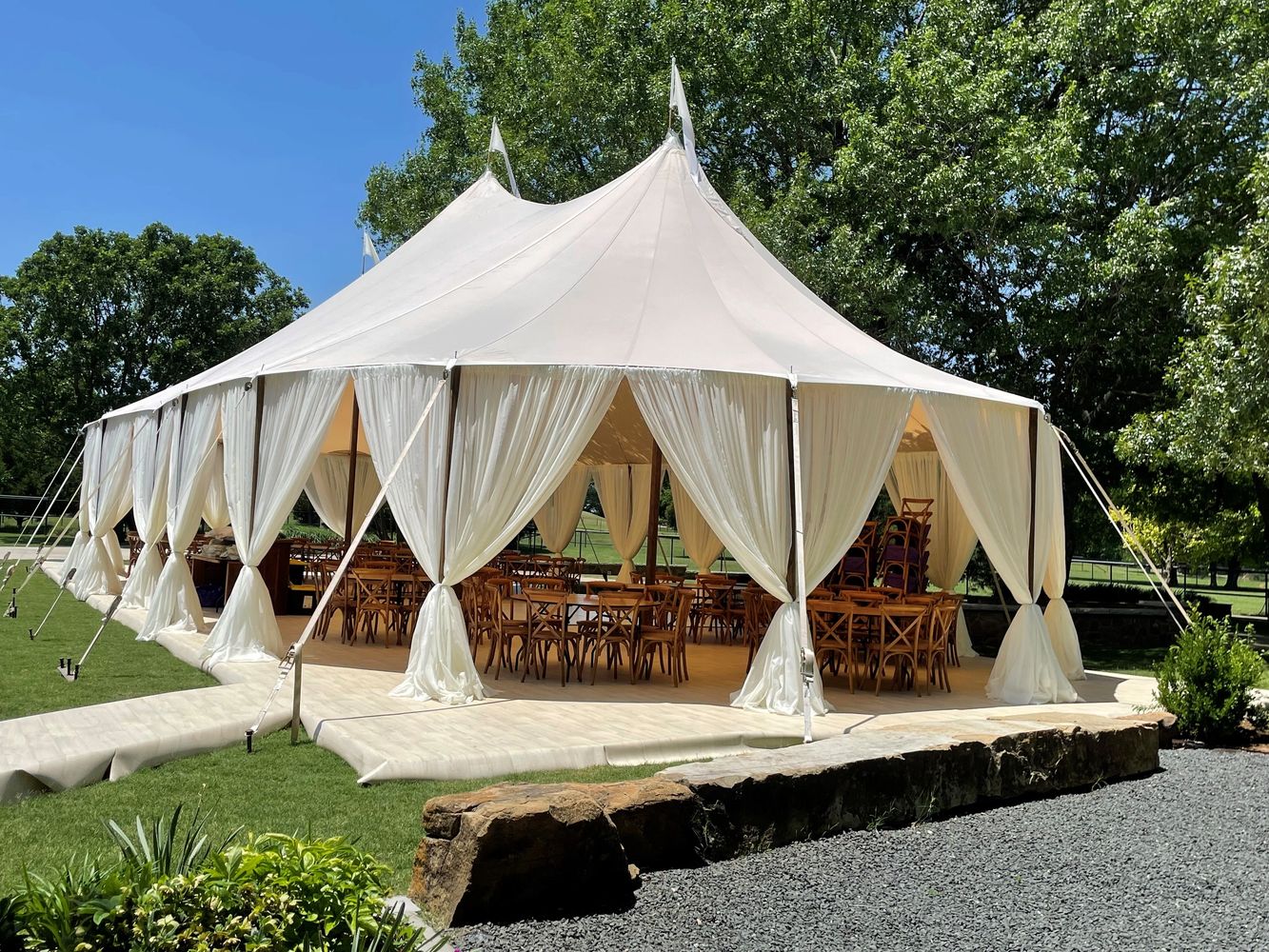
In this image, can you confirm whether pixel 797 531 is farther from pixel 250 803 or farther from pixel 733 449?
pixel 250 803

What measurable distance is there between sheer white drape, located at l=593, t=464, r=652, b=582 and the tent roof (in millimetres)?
5007

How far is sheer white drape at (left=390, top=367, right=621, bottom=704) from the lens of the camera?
7801 mm

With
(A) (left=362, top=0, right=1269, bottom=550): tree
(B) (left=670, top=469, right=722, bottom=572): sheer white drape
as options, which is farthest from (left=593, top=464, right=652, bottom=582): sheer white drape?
(A) (left=362, top=0, right=1269, bottom=550): tree

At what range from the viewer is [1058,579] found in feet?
30.1

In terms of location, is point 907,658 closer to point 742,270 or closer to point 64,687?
point 742,270

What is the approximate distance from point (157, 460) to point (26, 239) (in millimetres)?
22723

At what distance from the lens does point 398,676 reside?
27.8 feet

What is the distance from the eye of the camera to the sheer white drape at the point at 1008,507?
841 centimetres

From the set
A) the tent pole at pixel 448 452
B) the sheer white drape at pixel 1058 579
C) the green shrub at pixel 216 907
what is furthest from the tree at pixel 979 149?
the green shrub at pixel 216 907

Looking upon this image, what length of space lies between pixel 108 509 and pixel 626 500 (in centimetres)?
672

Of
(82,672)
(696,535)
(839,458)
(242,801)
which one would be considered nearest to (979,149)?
(696,535)

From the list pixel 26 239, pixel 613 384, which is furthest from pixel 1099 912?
pixel 26 239

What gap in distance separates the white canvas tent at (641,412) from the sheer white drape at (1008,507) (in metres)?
0.02

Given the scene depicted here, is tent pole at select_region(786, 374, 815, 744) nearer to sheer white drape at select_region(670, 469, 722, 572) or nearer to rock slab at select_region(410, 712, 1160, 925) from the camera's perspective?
rock slab at select_region(410, 712, 1160, 925)
